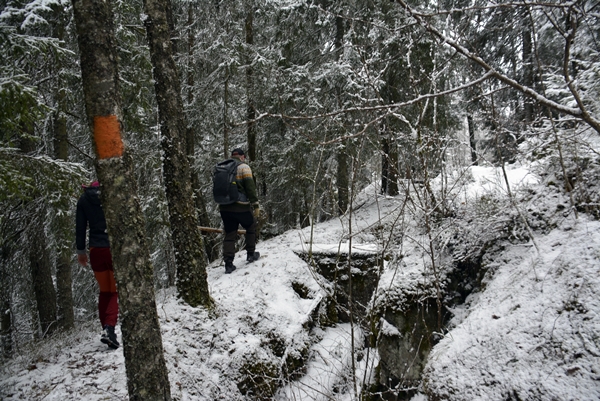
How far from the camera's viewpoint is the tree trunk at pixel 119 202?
2693 mm

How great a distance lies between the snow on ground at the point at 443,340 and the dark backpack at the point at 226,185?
5.01 ft

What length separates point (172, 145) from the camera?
16.4ft

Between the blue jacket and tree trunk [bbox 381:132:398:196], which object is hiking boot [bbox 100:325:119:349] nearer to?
the blue jacket

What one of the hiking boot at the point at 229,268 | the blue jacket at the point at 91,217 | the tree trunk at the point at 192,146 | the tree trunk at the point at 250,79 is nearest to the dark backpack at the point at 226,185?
the hiking boot at the point at 229,268

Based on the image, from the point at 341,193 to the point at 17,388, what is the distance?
933 cm

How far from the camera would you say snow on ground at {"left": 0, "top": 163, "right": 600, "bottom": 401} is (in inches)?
109

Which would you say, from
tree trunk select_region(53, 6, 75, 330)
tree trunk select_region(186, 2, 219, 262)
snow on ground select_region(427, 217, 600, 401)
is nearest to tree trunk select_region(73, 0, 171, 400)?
snow on ground select_region(427, 217, 600, 401)

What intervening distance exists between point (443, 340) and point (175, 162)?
4.12m

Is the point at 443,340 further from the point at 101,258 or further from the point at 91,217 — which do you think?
the point at 91,217

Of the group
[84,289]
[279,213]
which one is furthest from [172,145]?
[84,289]

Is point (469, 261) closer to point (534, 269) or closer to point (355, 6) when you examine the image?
point (534, 269)

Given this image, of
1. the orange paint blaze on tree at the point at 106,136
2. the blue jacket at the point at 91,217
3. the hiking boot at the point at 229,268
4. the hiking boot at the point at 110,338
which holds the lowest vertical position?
the hiking boot at the point at 229,268

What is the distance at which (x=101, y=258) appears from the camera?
4.45 metres

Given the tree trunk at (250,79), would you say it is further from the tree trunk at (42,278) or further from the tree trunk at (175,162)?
the tree trunk at (42,278)
